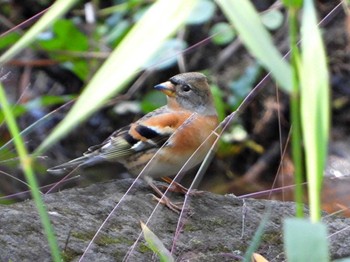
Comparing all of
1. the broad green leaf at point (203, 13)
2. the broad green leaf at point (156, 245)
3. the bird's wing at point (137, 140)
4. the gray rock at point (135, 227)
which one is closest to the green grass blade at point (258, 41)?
the broad green leaf at point (156, 245)

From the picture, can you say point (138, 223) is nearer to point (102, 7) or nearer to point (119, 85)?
Result: point (119, 85)

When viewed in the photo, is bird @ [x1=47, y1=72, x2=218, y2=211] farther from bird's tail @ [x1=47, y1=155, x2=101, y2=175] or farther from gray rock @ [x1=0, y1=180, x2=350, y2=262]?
gray rock @ [x1=0, y1=180, x2=350, y2=262]

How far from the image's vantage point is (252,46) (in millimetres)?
1154

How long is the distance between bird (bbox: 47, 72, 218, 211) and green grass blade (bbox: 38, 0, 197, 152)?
1.92 metres

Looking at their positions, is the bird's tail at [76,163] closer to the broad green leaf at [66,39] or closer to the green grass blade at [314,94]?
the broad green leaf at [66,39]

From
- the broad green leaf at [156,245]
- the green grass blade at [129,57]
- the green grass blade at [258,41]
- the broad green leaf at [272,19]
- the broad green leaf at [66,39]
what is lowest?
the broad green leaf at [272,19]

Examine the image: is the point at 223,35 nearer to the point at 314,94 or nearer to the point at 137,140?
the point at 137,140

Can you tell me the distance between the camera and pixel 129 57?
117 centimetres

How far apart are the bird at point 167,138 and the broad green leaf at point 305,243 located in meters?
1.91

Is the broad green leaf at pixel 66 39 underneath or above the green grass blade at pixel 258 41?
underneath

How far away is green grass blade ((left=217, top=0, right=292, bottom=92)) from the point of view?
116 centimetres

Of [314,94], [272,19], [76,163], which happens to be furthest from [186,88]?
[314,94]

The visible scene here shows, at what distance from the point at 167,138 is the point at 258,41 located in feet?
7.60

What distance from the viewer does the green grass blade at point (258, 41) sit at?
1.16 metres
